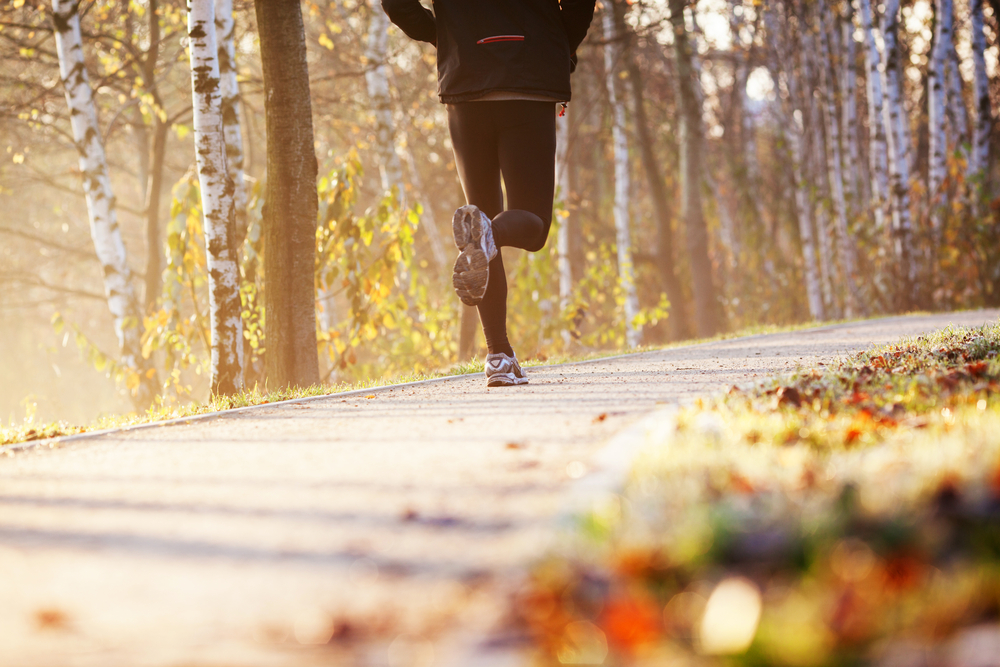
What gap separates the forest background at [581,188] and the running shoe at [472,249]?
287 cm

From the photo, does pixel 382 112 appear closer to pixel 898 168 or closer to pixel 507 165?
pixel 898 168

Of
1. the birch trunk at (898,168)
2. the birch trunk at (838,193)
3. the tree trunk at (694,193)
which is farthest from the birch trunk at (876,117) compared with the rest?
the tree trunk at (694,193)

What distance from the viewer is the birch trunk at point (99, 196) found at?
33.3 feet

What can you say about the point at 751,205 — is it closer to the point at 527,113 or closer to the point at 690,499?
the point at 527,113

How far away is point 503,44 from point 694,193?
1079 cm

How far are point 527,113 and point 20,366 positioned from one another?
1498 inches

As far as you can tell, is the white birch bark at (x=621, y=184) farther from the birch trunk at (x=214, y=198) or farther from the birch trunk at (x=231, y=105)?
the birch trunk at (x=214, y=198)

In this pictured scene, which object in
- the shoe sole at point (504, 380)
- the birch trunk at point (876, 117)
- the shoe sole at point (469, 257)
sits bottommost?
the shoe sole at point (504, 380)

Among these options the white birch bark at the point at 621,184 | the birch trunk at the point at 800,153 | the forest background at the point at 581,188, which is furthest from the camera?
the birch trunk at the point at 800,153

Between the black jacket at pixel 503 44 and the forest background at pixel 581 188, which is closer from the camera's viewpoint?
the black jacket at pixel 503 44

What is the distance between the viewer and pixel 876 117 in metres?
13.0

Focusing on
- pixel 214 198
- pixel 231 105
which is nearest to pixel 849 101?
pixel 231 105

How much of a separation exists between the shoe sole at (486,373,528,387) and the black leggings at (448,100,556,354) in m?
0.37

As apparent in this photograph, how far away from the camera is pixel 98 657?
4.63 feet
